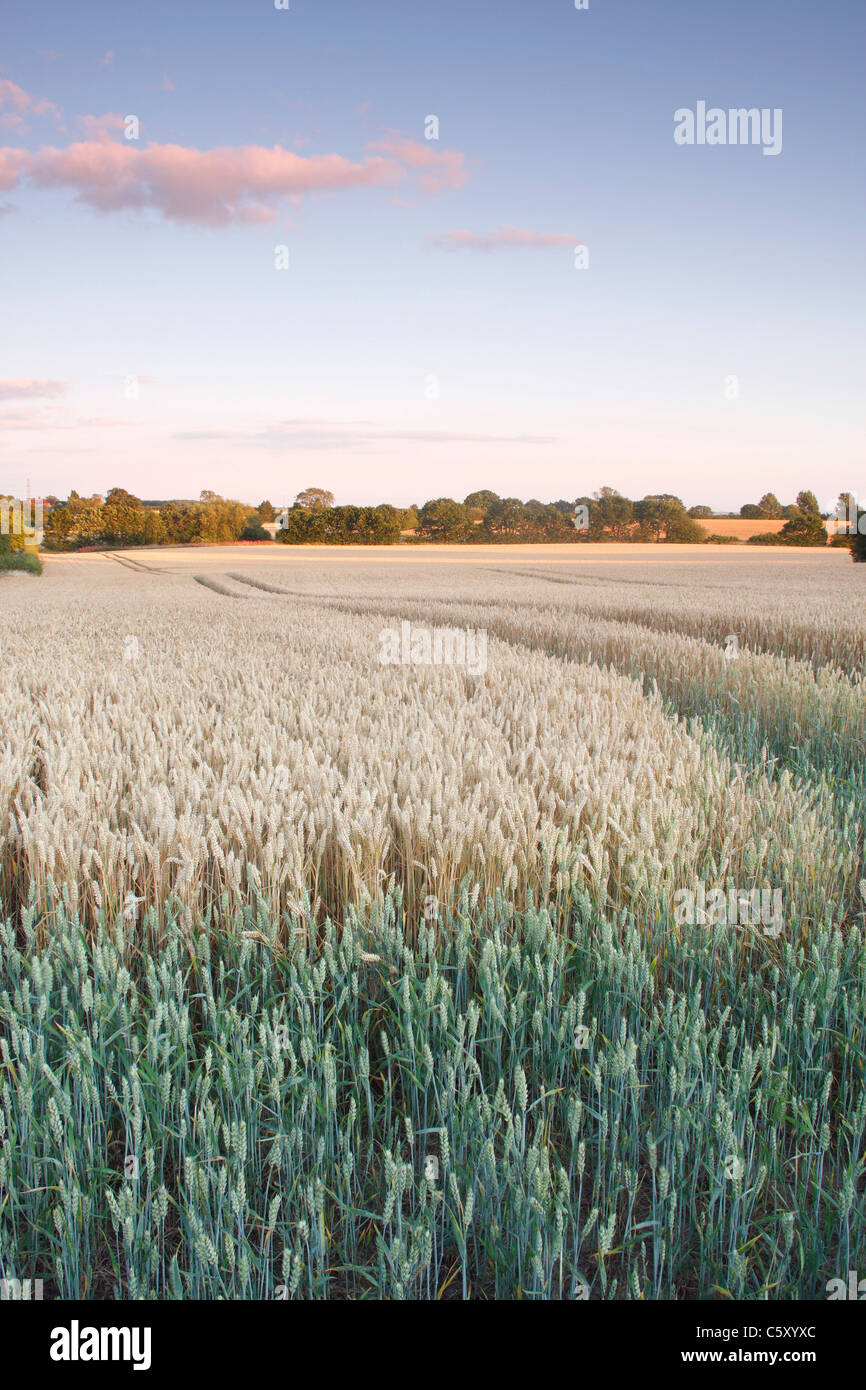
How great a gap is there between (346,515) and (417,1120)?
→ 93308mm

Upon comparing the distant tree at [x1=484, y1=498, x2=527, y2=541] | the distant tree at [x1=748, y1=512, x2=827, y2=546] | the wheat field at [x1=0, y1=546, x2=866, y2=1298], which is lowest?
the wheat field at [x1=0, y1=546, x2=866, y2=1298]

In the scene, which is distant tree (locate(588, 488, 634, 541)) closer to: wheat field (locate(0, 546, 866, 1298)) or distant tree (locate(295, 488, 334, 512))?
distant tree (locate(295, 488, 334, 512))

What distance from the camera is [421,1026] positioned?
6.18 feet

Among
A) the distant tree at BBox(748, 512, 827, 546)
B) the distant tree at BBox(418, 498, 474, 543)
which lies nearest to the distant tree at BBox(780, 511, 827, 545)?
the distant tree at BBox(748, 512, 827, 546)

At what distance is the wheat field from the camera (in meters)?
1.56

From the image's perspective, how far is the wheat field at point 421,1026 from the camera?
1.56m

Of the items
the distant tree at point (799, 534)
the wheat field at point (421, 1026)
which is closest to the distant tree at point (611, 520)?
the distant tree at point (799, 534)

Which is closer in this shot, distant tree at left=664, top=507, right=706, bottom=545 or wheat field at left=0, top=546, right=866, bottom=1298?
wheat field at left=0, top=546, right=866, bottom=1298

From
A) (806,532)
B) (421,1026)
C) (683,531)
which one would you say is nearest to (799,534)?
(806,532)

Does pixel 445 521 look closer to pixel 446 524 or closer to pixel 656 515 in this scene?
pixel 446 524

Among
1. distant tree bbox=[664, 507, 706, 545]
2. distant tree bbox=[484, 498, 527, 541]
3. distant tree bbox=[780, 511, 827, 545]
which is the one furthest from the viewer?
distant tree bbox=[484, 498, 527, 541]

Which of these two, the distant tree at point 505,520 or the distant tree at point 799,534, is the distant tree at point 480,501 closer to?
the distant tree at point 505,520
